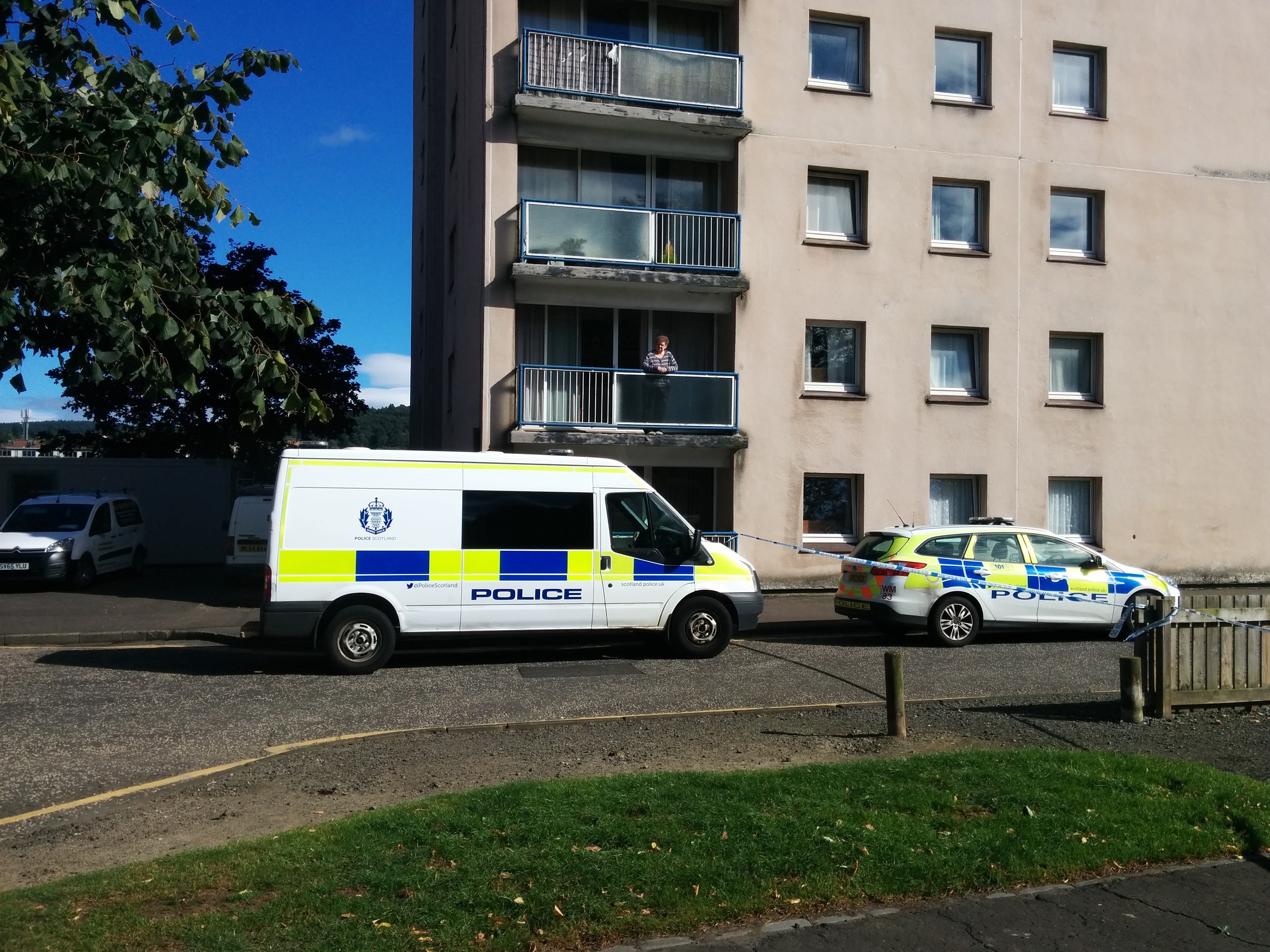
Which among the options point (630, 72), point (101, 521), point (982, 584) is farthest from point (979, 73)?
point (101, 521)

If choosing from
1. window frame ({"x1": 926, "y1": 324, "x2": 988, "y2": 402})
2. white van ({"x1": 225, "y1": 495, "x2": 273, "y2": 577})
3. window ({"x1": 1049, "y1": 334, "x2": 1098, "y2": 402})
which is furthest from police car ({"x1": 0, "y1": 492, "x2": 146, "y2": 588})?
window ({"x1": 1049, "y1": 334, "x2": 1098, "y2": 402})

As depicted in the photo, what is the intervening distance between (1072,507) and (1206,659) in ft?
47.3

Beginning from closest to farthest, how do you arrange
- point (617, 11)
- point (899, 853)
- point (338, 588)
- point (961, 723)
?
point (899, 853) < point (961, 723) < point (338, 588) < point (617, 11)

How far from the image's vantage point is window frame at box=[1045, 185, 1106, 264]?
76.7 feet

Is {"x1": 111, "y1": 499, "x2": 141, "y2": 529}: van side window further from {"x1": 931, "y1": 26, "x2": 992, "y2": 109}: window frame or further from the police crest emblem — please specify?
{"x1": 931, "y1": 26, "x2": 992, "y2": 109}: window frame

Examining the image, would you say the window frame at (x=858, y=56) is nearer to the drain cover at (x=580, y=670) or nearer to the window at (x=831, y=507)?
the window at (x=831, y=507)

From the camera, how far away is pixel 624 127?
68.9ft

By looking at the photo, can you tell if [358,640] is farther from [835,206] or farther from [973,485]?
[973,485]

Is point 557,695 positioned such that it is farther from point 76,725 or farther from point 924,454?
point 924,454

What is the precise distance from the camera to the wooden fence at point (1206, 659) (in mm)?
9586

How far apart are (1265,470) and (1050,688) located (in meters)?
16.1

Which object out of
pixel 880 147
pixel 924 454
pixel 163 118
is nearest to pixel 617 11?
pixel 880 147

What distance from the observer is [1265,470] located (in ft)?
80.3

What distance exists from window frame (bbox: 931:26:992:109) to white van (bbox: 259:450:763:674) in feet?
44.1
